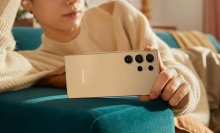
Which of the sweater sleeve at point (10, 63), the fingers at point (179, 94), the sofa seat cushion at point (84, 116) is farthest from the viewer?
the sweater sleeve at point (10, 63)

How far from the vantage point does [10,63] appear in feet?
2.43

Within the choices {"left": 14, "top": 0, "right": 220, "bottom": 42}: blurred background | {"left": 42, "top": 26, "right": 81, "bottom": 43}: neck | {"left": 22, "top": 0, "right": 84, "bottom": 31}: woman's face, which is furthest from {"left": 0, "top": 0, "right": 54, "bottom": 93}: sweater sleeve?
{"left": 14, "top": 0, "right": 220, "bottom": 42}: blurred background

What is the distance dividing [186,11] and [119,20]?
2.87m

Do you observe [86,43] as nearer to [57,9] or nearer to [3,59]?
[57,9]

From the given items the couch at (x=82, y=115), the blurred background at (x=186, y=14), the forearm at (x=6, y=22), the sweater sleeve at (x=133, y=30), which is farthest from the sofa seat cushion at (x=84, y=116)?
A: the blurred background at (x=186, y=14)

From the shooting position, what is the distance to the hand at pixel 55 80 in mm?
734

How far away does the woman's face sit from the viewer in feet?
2.76

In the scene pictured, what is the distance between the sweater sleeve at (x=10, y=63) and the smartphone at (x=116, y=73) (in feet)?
0.85

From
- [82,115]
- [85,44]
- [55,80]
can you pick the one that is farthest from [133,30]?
[82,115]

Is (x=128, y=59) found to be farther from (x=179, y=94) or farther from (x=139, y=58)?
(x=179, y=94)

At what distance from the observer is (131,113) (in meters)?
0.43

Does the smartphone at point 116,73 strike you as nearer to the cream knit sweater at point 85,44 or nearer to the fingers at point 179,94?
the fingers at point 179,94

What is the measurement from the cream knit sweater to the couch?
15 cm

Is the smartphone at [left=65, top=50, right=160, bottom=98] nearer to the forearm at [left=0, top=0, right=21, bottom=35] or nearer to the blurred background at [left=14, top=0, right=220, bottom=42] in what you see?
the forearm at [left=0, top=0, right=21, bottom=35]
